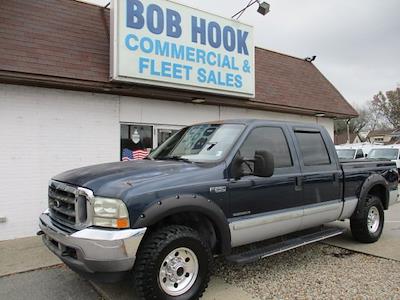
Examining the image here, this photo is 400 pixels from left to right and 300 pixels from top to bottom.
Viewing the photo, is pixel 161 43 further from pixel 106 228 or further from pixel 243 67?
pixel 106 228

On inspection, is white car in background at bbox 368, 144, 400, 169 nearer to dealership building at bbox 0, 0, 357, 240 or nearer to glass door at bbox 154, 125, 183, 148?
dealership building at bbox 0, 0, 357, 240

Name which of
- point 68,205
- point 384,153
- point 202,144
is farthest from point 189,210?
point 384,153

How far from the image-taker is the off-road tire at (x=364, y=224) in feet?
21.6

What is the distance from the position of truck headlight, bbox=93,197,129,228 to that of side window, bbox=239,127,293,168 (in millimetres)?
1800

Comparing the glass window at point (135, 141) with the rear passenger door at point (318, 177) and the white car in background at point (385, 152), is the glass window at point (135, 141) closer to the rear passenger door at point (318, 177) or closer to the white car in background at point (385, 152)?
the rear passenger door at point (318, 177)

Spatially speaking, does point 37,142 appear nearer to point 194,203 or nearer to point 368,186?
point 194,203

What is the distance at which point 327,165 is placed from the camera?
6.07 metres

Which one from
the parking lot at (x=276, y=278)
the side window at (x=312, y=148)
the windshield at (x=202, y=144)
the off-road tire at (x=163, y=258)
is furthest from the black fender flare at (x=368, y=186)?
the off-road tire at (x=163, y=258)

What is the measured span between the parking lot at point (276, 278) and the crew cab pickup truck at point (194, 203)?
1.36 ft

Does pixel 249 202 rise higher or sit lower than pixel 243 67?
lower

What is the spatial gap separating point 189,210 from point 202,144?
1.18 metres

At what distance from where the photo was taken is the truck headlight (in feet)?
12.4

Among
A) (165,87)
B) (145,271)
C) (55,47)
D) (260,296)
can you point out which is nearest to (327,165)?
(260,296)

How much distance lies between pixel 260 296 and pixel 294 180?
1626mm
